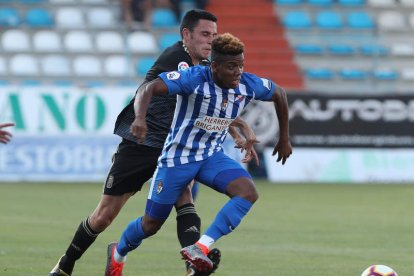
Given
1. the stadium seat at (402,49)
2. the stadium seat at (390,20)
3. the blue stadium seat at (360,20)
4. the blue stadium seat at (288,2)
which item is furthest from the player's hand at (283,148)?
the stadium seat at (390,20)

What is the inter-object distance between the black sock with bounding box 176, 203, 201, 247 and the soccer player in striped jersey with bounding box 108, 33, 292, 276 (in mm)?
226

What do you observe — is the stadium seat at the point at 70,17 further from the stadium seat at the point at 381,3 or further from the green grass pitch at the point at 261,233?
the stadium seat at the point at 381,3

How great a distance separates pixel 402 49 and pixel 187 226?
2046cm

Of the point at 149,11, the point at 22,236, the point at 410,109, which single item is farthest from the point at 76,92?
the point at 22,236

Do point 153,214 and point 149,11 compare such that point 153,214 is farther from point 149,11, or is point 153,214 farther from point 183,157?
point 149,11

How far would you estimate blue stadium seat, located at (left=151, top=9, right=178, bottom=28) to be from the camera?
1094 inches

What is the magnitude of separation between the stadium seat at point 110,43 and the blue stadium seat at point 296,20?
4.73 m

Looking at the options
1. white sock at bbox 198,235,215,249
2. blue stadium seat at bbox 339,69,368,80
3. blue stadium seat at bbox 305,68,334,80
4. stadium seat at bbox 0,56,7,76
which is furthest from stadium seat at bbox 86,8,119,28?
white sock at bbox 198,235,215,249

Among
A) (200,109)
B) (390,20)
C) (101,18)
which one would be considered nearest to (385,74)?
(390,20)

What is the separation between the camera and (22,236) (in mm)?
12812

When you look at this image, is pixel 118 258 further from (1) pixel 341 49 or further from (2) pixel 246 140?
(1) pixel 341 49

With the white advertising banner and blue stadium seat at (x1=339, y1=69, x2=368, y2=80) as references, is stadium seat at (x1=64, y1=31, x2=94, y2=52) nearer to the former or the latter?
the white advertising banner

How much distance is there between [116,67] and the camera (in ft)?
86.4

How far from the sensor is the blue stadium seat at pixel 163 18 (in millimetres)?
27781
